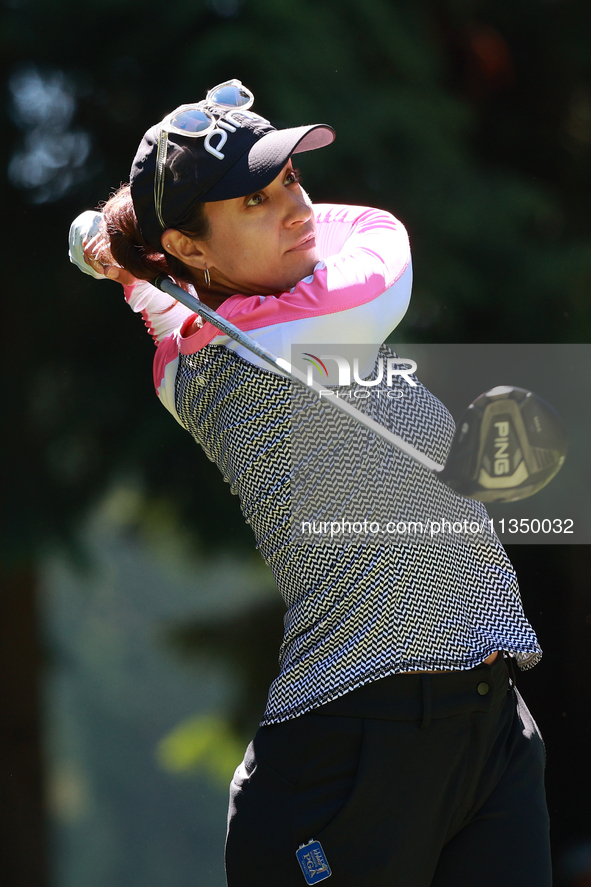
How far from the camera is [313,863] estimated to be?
1054 millimetres

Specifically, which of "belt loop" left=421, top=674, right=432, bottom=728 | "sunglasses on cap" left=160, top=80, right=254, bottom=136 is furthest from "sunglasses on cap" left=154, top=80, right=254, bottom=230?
"belt loop" left=421, top=674, right=432, bottom=728

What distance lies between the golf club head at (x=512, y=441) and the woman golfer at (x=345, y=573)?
0.72ft

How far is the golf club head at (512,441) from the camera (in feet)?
2.87

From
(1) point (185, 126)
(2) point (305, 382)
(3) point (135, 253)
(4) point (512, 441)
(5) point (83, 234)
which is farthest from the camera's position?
(5) point (83, 234)

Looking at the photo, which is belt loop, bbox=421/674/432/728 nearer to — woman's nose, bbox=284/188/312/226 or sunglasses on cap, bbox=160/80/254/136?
woman's nose, bbox=284/188/312/226

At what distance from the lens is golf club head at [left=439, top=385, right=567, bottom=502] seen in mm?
874

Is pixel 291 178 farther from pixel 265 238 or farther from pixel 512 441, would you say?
pixel 512 441

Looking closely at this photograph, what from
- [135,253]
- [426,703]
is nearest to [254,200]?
[135,253]

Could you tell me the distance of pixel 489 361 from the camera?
2154mm

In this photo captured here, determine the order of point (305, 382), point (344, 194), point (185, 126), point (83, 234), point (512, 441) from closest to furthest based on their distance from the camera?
point (512, 441) → point (305, 382) → point (185, 126) → point (83, 234) → point (344, 194)

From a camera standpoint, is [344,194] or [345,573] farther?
[344,194]

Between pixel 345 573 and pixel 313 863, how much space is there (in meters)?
0.32

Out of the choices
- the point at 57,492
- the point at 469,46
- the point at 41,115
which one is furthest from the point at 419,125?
the point at 57,492

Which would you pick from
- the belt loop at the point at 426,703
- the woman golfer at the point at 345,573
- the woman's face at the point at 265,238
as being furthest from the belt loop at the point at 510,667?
the woman's face at the point at 265,238
